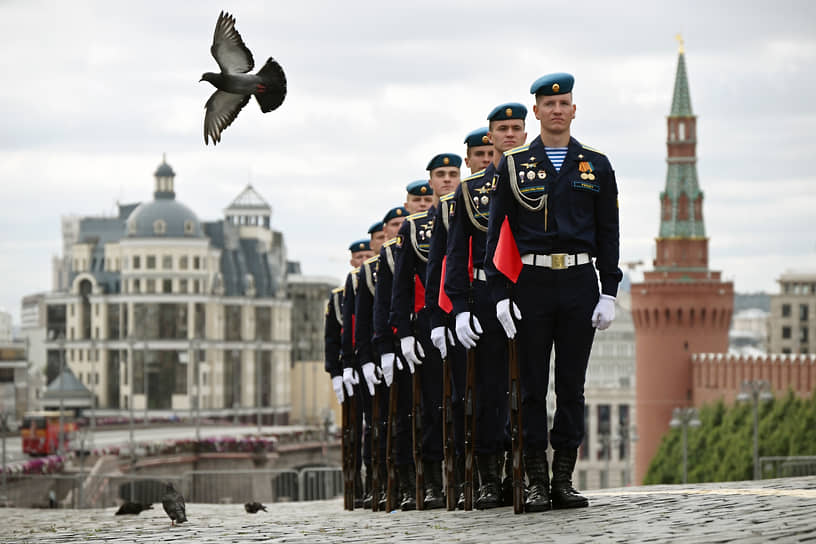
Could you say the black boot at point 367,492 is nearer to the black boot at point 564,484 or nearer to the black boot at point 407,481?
the black boot at point 407,481

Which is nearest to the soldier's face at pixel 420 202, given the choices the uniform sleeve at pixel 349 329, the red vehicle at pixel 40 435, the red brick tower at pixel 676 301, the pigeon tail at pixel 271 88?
the uniform sleeve at pixel 349 329

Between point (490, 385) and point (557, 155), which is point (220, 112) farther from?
point (490, 385)

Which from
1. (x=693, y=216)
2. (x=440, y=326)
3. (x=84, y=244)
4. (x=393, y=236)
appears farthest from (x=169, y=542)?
(x=84, y=244)

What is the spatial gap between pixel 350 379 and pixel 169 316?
10977 centimetres

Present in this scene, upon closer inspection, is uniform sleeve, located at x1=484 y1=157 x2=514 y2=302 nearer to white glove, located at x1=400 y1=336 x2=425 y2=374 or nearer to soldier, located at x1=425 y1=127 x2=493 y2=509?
soldier, located at x1=425 y1=127 x2=493 y2=509

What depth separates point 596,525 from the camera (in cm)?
956

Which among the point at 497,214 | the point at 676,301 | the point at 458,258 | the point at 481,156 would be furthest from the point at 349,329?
the point at 676,301

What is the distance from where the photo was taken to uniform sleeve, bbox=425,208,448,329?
12.8 m

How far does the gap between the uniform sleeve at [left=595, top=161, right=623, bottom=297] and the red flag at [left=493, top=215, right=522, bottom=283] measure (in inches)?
21.0

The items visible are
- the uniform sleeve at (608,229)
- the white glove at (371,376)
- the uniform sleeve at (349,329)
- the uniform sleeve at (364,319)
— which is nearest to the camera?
the uniform sleeve at (608,229)

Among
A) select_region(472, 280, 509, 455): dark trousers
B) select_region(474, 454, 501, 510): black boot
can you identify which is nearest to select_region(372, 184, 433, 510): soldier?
select_region(474, 454, 501, 510): black boot

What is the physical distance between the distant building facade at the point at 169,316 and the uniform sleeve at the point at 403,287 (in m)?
106

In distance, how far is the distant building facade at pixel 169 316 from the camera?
123625 mm

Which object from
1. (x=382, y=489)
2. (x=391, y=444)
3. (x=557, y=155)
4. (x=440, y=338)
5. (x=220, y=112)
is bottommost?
(x=382, y=489)
